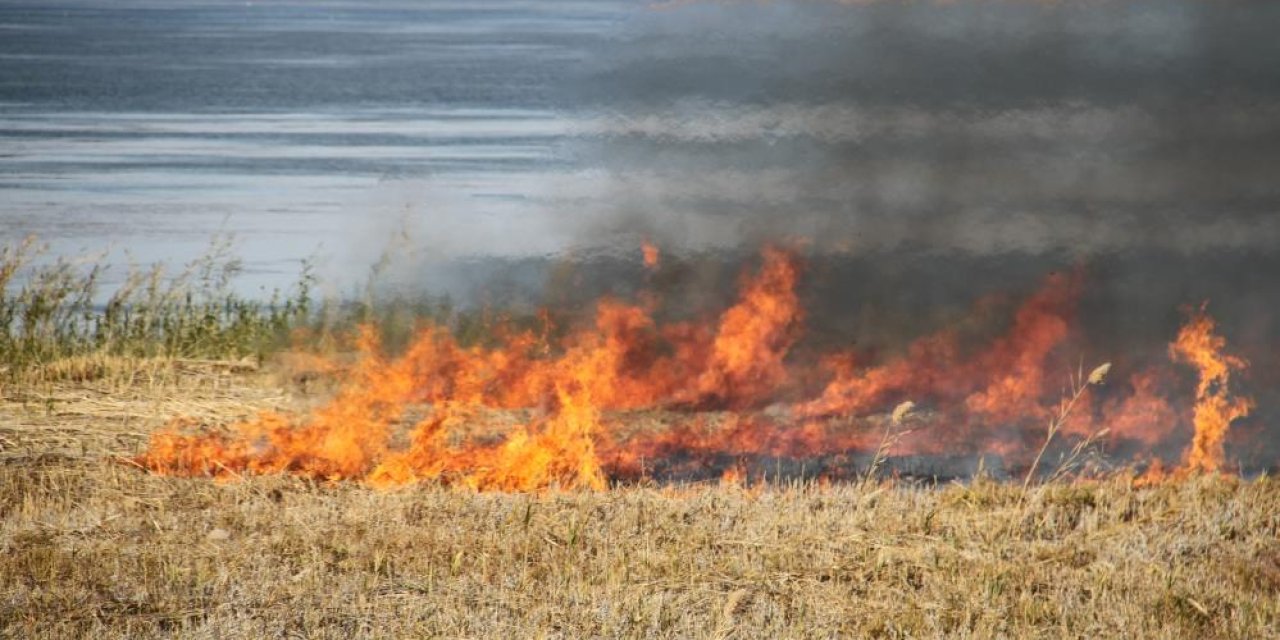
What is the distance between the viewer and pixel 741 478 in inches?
505

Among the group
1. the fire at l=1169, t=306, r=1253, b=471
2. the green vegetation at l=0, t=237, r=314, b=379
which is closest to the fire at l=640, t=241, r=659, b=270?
the green vegetation at l=0, t=237, r=314, b=379

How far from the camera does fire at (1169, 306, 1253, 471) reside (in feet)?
44.3

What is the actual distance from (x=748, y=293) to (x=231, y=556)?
7280mm

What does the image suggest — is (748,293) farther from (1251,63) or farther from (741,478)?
(1251,63)

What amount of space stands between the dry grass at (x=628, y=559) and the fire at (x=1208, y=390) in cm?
158

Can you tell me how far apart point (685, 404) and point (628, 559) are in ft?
17.4

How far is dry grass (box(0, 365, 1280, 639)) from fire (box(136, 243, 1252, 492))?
0.81 meters

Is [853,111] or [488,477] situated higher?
[853,111]

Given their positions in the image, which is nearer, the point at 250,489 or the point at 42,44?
the point at 250,489

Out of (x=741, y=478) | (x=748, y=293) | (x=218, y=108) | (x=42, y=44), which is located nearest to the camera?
(x=741, y=478)

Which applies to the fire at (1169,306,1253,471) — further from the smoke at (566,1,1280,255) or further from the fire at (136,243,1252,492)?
the smoke at (566,1,1280,255)

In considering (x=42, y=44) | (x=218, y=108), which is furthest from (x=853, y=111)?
(x=42, y=44)

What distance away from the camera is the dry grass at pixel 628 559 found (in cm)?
884

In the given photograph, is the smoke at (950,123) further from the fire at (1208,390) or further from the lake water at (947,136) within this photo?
the fire at (1208,390)
